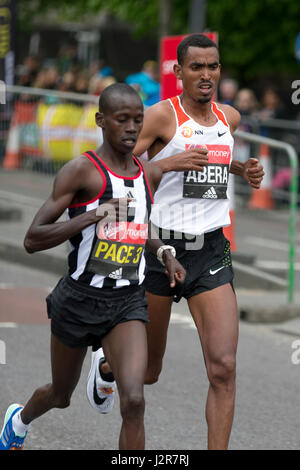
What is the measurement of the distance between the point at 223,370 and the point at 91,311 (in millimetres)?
770

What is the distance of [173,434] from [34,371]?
1.57 metres

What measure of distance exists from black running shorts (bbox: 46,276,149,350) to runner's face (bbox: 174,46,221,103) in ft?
3.97

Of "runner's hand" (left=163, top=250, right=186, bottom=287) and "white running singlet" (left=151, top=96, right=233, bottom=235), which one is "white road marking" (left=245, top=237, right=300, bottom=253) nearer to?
"white running singlet" (left=151, top=96, right=233, bottom=235)

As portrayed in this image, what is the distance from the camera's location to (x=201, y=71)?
5.40 meters

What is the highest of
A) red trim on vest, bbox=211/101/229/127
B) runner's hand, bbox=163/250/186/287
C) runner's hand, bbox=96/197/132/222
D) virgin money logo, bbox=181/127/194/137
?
red trim on vest, bbox=211/101/229/127

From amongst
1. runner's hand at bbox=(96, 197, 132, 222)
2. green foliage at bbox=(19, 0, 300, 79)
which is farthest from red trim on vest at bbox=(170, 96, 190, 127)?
green foliage at bbox=(19, 0, 300, 79)

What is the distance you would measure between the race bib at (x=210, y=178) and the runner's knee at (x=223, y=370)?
0.86 meters

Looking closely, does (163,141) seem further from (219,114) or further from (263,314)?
(263,314)

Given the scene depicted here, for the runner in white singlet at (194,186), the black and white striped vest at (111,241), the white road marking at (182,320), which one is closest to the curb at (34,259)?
the white road marking at (182,320)

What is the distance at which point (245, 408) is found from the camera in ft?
21.7

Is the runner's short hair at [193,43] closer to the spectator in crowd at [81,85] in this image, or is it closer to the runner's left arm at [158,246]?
the runner's left arm at [158,246]

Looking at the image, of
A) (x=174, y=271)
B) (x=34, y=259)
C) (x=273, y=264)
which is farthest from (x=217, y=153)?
(x=34, y=259)

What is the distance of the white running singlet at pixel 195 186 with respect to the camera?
5375 millimetres

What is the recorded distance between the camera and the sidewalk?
958 centimetres
